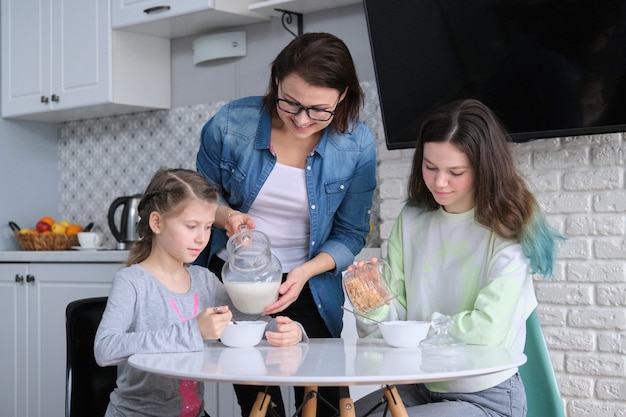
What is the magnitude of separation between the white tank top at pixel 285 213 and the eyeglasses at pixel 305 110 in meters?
0.20

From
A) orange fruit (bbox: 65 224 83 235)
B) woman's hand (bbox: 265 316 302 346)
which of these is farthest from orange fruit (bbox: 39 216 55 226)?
woman's hand (bbox: 265 316 302 346)

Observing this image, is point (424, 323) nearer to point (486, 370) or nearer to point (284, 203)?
point (486, 370)

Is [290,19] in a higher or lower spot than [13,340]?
higher

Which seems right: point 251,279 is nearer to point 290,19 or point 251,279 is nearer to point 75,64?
point 290,19

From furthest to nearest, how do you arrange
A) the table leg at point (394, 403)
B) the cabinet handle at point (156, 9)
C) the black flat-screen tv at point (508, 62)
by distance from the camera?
the cabinet handle at point (156, 9)
the black flat-screen tv at point (508, 62)
the table leg at point (394, 403)

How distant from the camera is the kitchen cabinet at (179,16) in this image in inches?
139

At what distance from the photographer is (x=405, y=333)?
170cm

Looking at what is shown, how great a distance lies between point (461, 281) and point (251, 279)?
0.45m

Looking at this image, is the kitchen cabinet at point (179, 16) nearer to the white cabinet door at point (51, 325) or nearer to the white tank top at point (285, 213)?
the white cabinet door at point (51, 325)

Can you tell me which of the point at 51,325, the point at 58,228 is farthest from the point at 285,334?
the point at 58,228

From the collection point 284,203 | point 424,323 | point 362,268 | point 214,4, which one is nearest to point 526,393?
point 424,323

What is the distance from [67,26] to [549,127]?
2367 millimetres

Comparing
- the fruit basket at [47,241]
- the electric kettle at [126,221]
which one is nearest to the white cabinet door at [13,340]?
the fruit basket at [47,241]

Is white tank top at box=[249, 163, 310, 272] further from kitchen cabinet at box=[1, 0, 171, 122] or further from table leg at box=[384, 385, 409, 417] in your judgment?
kitchen cabinet at box=[1, 0, 171, 122]
